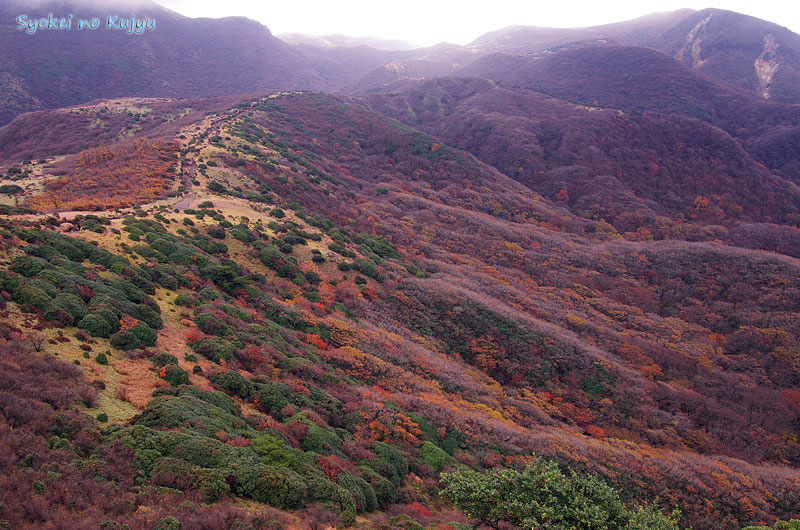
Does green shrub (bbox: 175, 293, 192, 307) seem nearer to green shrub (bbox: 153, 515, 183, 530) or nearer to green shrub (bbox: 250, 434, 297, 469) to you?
green shrub (bbox: 250, 434, 297, 469)

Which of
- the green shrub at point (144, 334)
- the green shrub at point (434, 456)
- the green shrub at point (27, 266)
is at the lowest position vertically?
the green shrub at point (434, 456)

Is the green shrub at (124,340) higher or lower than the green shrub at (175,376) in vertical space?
higher

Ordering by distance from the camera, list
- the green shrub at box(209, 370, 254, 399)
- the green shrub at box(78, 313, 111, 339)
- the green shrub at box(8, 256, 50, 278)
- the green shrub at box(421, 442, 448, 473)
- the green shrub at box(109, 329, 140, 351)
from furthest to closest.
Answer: the green shrub at box(421, 442, 448, 473), the green shrub at box(209, 370, 254, 399), the green shrub at box(8, 256, 50, 278), the green shrub at box(109, 329, 140, 351), the green shrub at box(78, 313, 111, 339)

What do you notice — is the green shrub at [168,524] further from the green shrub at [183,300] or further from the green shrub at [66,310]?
the green shrub at [183,300]

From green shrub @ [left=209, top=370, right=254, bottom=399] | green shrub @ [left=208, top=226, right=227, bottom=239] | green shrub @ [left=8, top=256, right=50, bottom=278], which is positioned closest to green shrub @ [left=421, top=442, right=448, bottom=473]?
green shrub @ [left=209, top=370, right=254, bottom=399]

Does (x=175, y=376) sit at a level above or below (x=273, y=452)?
above

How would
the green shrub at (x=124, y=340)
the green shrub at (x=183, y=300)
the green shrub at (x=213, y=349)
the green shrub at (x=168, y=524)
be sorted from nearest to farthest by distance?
1. the green shrub at (x=168, y=524)
2. the green shrub at (x=124, y=340)
3. the green shrub at (x=213, y=349)
4. the green shrub at (x=183, y=300)

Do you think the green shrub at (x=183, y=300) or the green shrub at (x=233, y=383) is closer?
the green shrub at (x=233, y=383)

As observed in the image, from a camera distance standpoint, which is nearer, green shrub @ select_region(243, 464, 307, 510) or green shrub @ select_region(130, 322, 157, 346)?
green shrub @ select_region(243, 464, 307, 510)

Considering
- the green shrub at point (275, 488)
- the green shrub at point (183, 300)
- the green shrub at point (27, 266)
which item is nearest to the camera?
the green shrub at point (275, 488)

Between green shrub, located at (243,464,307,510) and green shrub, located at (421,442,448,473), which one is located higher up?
green shrub, located at (243,464,307,510)

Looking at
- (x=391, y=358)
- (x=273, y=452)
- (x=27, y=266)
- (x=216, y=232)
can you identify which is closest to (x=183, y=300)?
(x=27, y=266)

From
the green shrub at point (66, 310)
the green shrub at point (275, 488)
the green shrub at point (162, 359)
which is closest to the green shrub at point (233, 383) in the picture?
the green shrub at point (162, 359)

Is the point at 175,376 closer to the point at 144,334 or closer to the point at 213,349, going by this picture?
the point at 144,334
